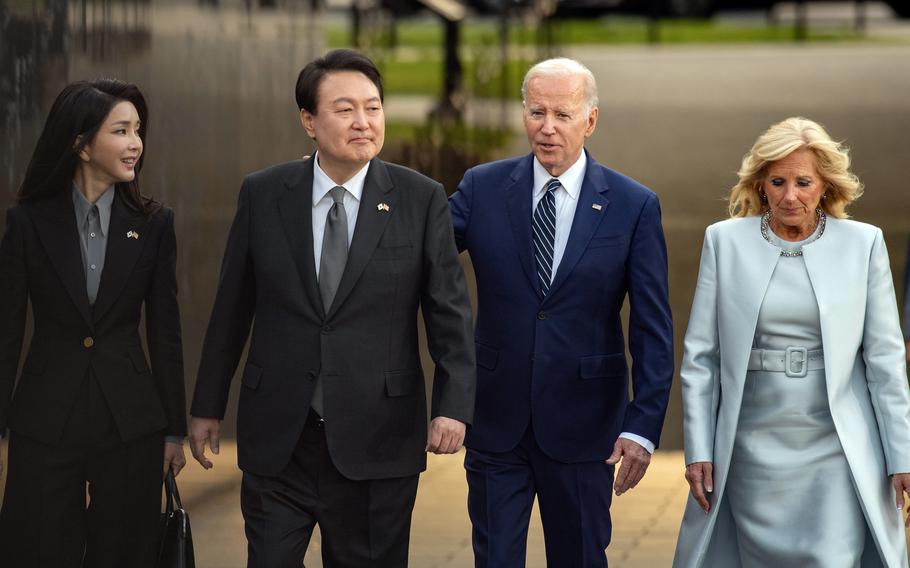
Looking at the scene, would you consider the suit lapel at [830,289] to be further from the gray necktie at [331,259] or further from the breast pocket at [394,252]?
the gray necktie at [331,259]

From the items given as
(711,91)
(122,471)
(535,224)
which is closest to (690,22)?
(711,91)

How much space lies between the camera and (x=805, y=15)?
890 centimetres

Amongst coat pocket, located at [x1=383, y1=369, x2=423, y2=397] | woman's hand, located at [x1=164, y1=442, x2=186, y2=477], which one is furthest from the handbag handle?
coat pocket, located at [x1=383, y1=369, x2=423, y2=397]

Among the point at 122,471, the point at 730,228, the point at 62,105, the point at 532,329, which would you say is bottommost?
the point at 122,471

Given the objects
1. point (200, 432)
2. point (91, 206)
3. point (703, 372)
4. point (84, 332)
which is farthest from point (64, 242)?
point (703, 372)

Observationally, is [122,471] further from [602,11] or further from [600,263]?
[602,11]

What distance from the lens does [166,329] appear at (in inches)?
175

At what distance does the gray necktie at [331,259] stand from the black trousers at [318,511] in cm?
10

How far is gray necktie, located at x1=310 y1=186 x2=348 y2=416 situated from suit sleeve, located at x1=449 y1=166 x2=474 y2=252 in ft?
1.59

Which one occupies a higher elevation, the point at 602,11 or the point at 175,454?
the point at 602,11

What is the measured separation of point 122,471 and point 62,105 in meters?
0.96

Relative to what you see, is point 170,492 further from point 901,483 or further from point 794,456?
point 901,483

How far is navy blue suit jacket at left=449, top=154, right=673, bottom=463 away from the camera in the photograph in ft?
14.5

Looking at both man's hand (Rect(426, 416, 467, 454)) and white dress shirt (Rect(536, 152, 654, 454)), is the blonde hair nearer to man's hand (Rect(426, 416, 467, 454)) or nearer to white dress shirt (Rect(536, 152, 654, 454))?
white dress shirt (Rect(536, 152, 654, 454))
